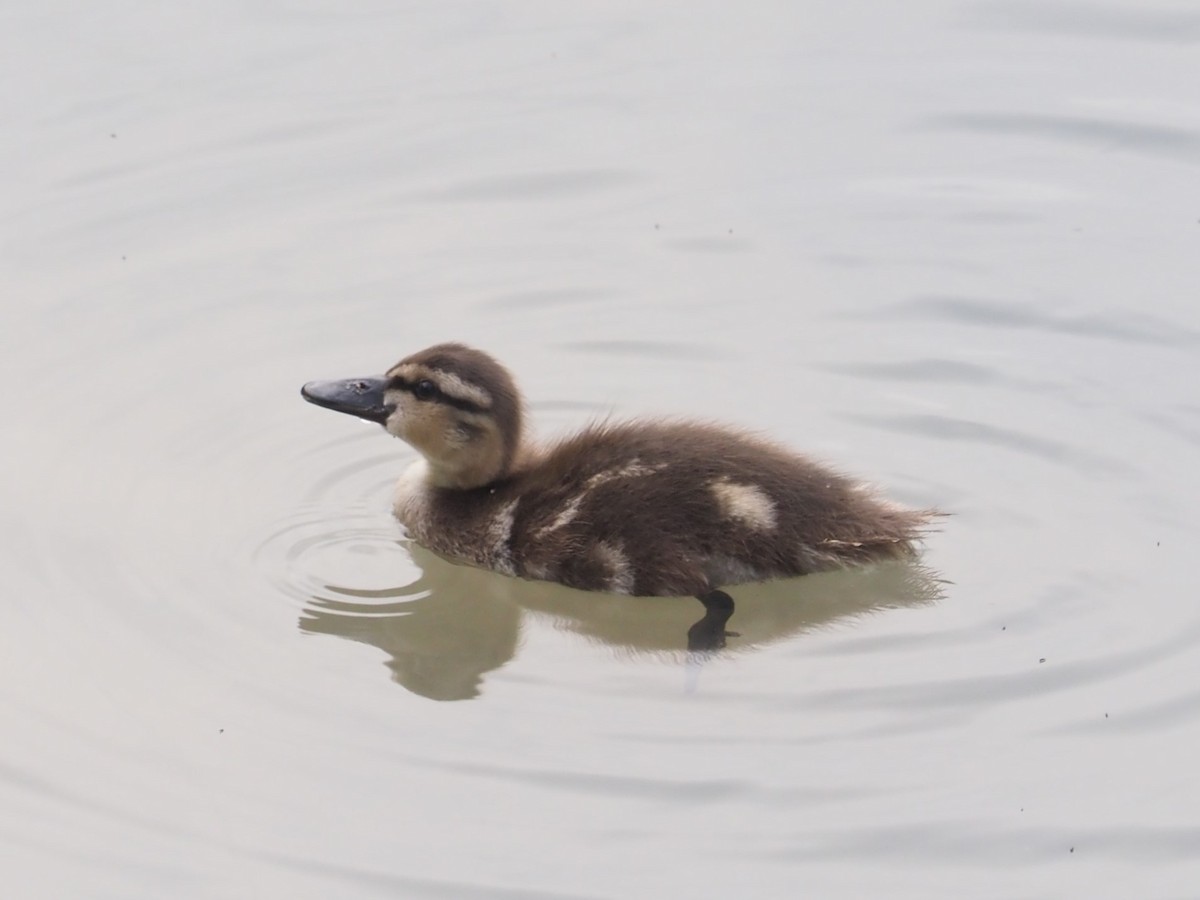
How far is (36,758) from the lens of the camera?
5.03 meters

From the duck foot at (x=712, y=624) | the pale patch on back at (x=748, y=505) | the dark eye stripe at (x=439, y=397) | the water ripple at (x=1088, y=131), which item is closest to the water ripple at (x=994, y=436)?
the pale patch on back at (x=748, y=505)

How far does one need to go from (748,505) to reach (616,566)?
39 centimetres

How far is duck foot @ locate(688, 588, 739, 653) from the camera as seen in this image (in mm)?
5383

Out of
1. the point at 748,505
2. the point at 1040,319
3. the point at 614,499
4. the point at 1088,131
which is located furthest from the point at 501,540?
the point at 1088,131

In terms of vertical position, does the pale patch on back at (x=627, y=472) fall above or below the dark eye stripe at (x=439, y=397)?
below

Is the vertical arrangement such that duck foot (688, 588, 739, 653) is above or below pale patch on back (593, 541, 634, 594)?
below

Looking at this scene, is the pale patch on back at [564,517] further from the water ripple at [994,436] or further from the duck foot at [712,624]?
the water ripple at [994,436]

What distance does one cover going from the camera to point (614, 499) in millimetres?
5727

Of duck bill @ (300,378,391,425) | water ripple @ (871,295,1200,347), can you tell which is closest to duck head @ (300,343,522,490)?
duck bill @ (300,378,391,425)

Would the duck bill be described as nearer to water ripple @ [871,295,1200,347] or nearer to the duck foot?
the duck foot

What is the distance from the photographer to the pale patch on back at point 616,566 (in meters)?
5.67

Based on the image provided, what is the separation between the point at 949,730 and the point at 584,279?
298cm

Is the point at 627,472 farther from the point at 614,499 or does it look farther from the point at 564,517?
the point at 564,517

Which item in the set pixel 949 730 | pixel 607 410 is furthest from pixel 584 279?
pixel 949 730
